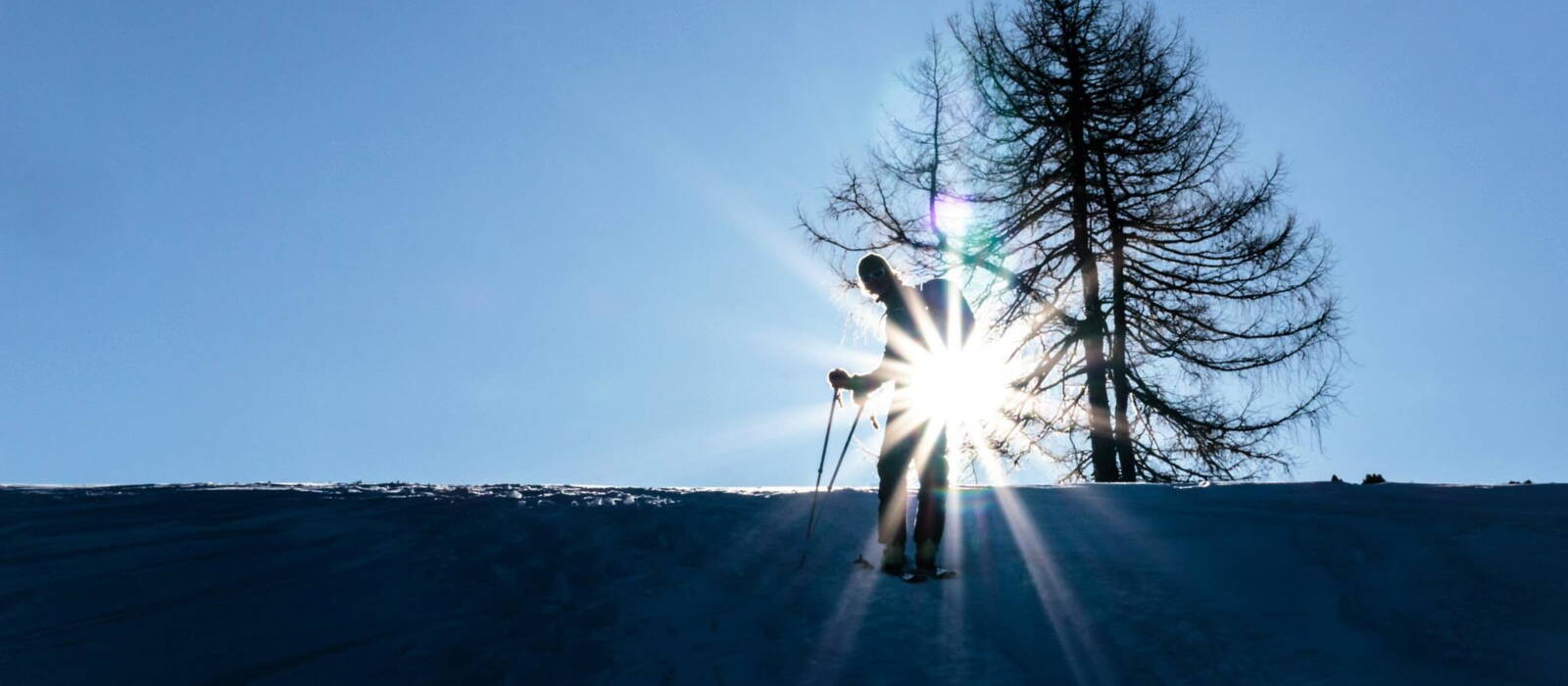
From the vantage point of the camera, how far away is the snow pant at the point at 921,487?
5.33m

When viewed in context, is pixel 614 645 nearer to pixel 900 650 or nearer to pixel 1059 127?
pixel 900 650

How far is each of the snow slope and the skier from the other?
26cm

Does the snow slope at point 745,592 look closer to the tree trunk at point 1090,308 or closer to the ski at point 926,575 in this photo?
the ski at point 926,575

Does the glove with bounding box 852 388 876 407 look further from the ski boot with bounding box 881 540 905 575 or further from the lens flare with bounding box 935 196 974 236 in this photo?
the lens flare with bounding box 935 196 974 236

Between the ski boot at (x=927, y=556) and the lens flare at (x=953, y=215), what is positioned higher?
the lens flare at (x=953, y=215)

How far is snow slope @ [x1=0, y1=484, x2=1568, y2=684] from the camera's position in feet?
14.1

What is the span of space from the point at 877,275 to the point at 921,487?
111 centimetres

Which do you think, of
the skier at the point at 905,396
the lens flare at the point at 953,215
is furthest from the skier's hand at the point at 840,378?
the lens flare at the point at 953,215

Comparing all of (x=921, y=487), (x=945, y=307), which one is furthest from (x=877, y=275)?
(x=921, y=487)

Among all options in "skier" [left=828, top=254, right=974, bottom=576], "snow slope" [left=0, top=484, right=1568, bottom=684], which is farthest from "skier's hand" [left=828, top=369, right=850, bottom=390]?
"snow slope" [left=0, top=484, right=1568, bottom=684]

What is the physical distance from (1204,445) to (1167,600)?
10709mm

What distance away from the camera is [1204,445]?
48.7 ft

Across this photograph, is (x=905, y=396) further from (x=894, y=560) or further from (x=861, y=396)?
(x=894, y=560)

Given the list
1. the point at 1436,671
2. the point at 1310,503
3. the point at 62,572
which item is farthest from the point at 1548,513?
the point at 62,572
